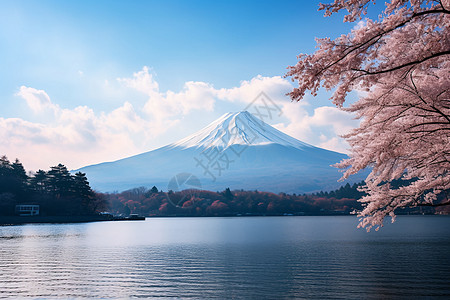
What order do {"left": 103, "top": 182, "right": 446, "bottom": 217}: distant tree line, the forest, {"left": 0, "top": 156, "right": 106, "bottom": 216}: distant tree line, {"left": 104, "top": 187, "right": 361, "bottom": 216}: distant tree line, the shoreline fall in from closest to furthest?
the shoreline
{"left": 0, "top": 156, "right": 106, "bottom": 216}: distant tree line
the forest
{"left": 103, "top": 182, "right": 446, "bottom": 217}: distant tree line
{"left": 104, "top": 187, "right": 361, "bottom": 216}: distant tree line

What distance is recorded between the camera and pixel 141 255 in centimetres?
2531

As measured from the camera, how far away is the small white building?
76.4m

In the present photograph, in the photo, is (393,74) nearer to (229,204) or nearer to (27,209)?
(27,209)

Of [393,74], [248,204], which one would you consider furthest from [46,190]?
[393,74]

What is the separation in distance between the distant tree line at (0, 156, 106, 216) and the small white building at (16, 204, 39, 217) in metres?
1.07

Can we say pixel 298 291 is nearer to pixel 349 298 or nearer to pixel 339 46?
pixel 349 298

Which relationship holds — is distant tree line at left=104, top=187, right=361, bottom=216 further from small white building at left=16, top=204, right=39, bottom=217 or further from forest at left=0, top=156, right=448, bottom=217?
small white building at left=16, top=204, right=39, bottom=217

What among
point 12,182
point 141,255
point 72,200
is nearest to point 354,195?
point 72,200

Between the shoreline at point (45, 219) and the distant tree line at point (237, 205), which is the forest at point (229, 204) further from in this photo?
the shoreline at point (45, 219)

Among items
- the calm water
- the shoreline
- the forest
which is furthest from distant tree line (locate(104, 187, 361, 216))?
the calm water

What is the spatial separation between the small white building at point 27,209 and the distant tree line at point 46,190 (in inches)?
42.1

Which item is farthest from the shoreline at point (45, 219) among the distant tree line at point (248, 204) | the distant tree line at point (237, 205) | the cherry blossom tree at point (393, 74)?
the cherry blossom tree at point (393, 74)

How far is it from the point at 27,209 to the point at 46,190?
9882 mm

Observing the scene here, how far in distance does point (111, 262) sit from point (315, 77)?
18679mm
